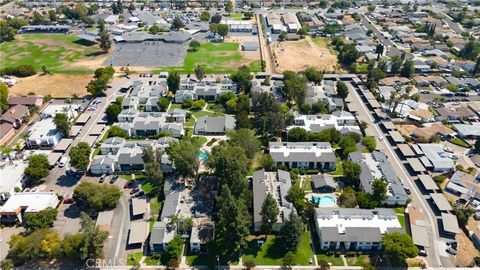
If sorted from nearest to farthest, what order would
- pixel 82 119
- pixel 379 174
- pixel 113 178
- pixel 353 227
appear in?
pixel 353 227 → pixel 379 174 → pixel 113 178 → pixel 82 119

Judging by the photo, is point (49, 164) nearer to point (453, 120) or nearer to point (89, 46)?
point (89, 46)

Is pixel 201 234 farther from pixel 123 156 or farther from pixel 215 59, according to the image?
pixel 215 59

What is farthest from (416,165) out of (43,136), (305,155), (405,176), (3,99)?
(3,99)

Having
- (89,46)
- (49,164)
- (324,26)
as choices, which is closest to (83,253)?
(49,164)

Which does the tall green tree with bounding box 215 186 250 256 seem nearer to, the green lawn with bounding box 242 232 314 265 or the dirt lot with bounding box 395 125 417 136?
the green lawn with bounding box 242 232 314 265

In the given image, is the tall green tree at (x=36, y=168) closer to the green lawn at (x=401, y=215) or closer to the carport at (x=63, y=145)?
the carport at (x=63, y=145)

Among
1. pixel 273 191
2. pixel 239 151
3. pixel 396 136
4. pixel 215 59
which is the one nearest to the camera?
pixel 273 191
